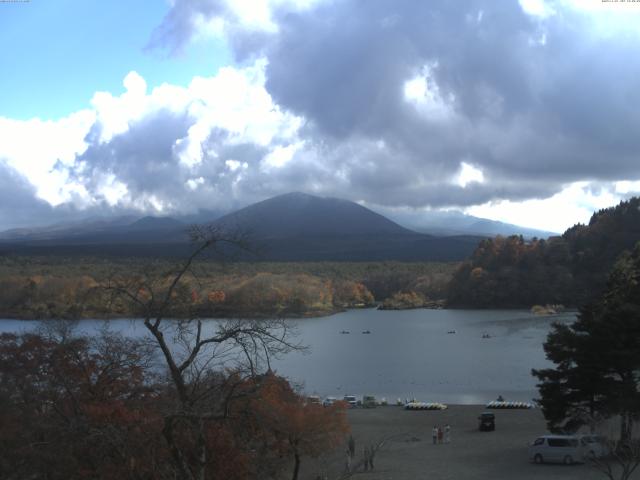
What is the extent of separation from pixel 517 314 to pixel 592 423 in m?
45.2

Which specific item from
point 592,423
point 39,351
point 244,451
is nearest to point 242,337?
point 244,451

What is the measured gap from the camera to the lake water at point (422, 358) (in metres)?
24.4

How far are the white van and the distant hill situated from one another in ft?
151

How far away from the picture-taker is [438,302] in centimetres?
6831

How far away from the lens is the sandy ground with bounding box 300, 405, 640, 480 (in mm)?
11211

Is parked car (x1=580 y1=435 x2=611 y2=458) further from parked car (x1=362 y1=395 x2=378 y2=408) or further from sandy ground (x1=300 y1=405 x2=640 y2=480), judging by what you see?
parked car (x1=362 y1=395 x2=378 y2=408)

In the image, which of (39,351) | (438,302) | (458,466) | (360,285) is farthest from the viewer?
(360,285)

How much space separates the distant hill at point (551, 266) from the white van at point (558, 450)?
46048 millimetres

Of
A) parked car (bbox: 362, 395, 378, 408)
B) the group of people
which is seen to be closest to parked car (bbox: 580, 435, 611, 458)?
the group of people

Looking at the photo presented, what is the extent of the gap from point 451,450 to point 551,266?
5037cm

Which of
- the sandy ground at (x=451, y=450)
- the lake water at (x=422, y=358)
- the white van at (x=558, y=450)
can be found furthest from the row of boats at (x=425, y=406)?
the white van at (x=558, y=450)

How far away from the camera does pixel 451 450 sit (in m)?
13.7

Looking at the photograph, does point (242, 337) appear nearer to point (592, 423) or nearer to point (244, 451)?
point (244, 451)

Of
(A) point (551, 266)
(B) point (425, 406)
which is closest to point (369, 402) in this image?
(B) point (425, 406)
